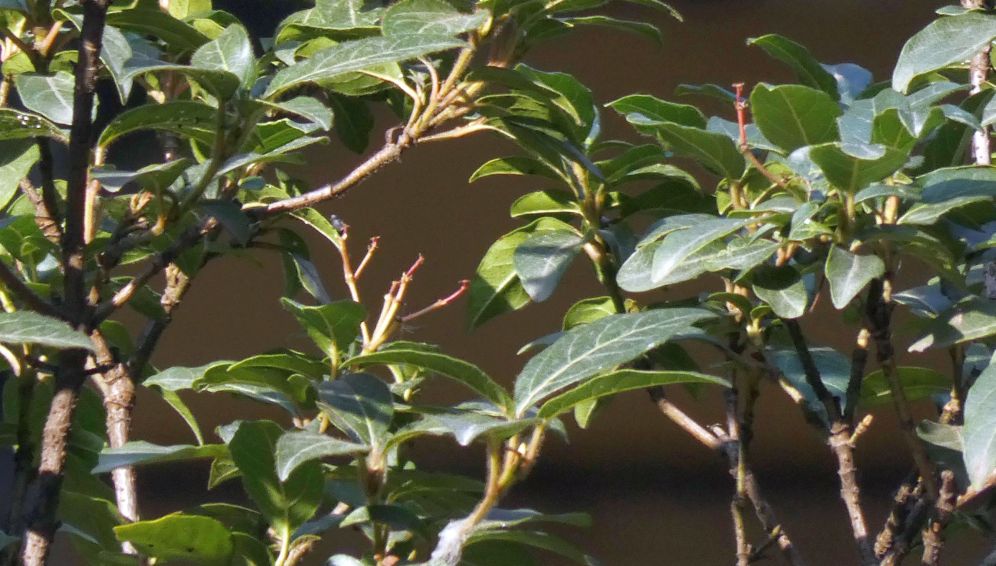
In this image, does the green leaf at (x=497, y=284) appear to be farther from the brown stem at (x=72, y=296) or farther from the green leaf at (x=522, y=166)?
the brown stem at (x=72, y=296)

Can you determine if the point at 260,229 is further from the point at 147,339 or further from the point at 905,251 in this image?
the point at 905,251

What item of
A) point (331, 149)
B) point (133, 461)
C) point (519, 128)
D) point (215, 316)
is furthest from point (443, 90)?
point (215, 316)

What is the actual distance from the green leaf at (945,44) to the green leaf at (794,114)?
118 mm

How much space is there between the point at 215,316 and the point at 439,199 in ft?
1.75

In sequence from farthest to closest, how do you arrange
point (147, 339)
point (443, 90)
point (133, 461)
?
point (147, 339), point (443, 90), point (133, 461)

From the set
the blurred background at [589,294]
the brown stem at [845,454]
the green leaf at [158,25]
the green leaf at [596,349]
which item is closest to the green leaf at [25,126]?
the green leaf at [158,25]

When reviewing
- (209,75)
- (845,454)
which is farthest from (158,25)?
(845,454)

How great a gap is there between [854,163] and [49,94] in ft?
2.13

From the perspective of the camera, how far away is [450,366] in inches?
32.8

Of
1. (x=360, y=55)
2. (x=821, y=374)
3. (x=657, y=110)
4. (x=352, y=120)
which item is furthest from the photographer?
(x=352, y=120)

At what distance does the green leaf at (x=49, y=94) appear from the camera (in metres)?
0.94

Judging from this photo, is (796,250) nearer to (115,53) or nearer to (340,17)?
(340,17)

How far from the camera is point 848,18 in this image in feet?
7.78

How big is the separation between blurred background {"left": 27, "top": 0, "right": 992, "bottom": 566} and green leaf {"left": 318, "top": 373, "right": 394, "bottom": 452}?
1.42 meters
